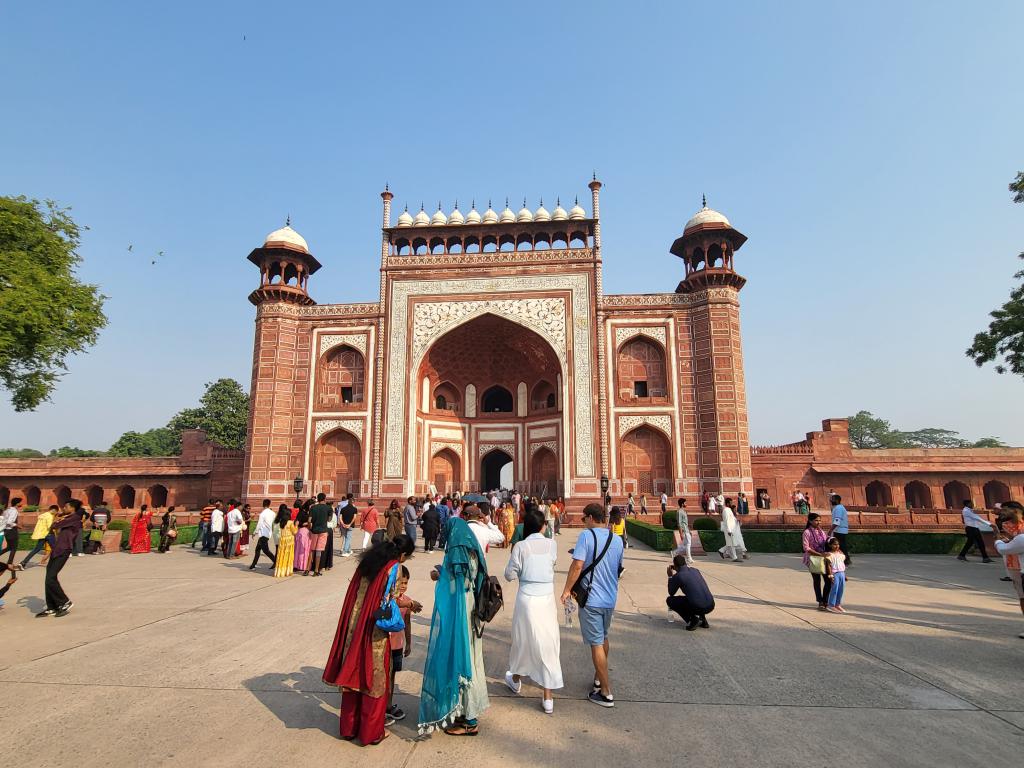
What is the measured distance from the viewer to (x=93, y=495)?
3052 cm

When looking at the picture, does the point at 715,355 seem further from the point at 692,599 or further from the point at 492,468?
the point at 692,599

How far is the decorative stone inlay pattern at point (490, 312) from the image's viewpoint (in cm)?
2695

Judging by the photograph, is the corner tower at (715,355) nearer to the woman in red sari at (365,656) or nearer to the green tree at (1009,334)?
the green tree at (1009,334)

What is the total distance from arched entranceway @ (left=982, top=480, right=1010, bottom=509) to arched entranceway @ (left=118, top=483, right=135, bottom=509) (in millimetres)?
45832

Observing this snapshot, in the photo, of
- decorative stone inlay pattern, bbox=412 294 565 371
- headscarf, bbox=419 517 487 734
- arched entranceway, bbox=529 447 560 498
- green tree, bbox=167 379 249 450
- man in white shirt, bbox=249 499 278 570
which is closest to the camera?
headscarf, bbox=419 517 487 734

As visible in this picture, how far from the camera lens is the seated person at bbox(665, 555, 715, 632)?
20.2ft

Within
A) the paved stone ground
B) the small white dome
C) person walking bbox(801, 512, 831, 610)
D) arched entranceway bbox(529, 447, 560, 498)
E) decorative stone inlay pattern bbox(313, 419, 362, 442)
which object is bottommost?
the paved stone ground

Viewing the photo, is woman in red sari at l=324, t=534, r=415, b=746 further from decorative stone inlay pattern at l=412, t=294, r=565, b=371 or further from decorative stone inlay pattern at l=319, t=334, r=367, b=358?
decorative stone inlay pattern at l=319, t=334, r=367, b=358

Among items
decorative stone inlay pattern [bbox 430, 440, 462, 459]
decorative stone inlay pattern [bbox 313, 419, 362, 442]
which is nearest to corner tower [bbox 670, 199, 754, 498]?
decorative stone inlay pattern [bbox 430, 440, 462, 459]

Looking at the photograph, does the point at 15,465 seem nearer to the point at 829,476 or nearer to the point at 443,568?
the point at 443,568

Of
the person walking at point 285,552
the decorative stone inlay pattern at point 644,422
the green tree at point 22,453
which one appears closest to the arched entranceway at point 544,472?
the decorative stone inlay pattern at point 644,422

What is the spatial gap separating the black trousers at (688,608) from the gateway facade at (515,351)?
18.4m

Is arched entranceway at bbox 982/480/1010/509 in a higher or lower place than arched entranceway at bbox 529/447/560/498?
lower

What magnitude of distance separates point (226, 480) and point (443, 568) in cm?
2901
